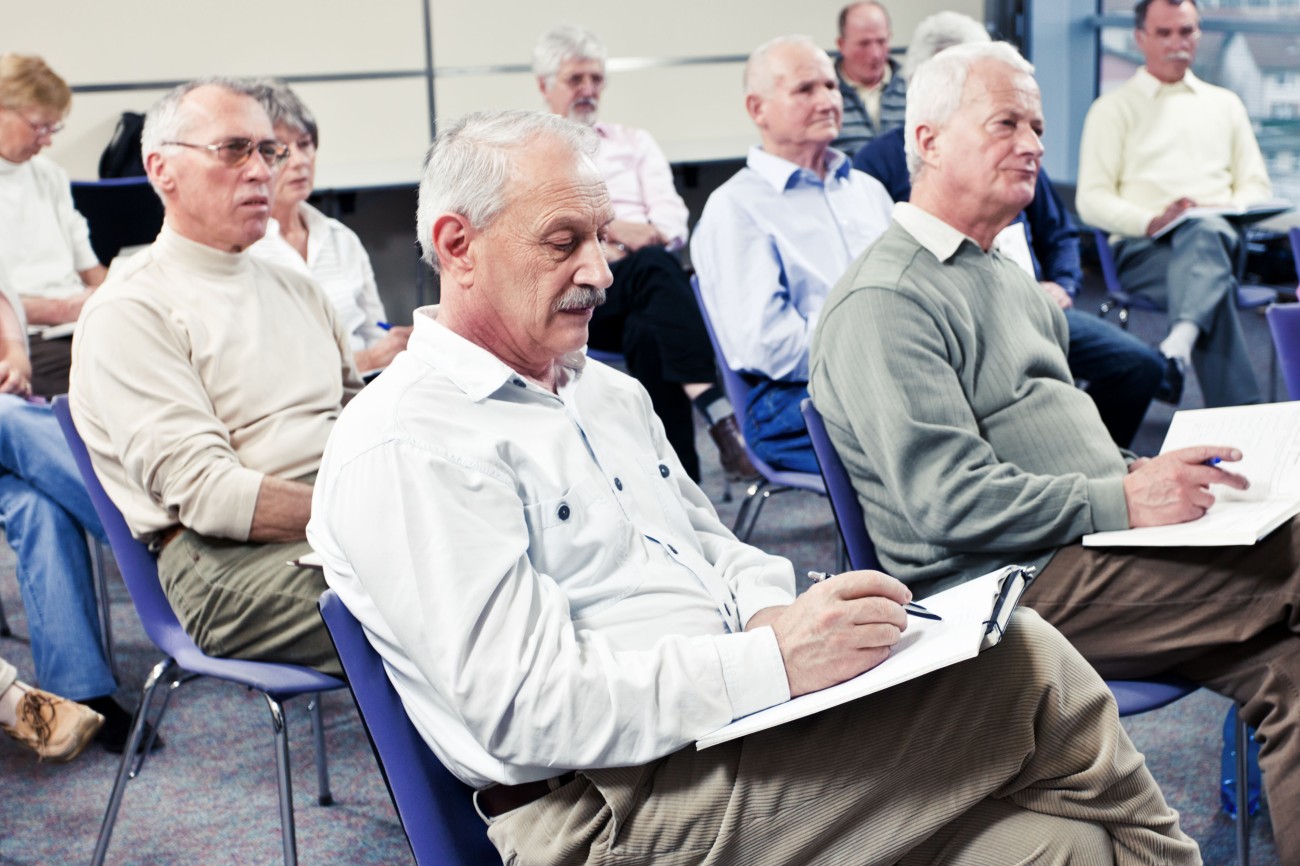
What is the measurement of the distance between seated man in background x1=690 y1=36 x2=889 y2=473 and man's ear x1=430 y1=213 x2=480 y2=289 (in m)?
1.43

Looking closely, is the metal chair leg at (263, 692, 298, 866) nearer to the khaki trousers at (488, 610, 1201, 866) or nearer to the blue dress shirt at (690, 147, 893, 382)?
the khaki trousers at (488, 610, 1201, 866)

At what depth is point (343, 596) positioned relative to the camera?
4.14 feet

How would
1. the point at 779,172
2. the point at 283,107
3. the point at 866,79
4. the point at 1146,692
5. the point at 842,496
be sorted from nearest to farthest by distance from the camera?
the point at 1146,692 < the point at 842,496 < the point at 283,107 < the point at 779,172 < the point at 866,79

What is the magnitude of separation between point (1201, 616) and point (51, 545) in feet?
6.51

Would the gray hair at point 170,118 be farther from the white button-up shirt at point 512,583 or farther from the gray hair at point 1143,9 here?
the gray hair at point 1143,9

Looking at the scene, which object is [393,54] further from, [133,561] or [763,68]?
[133,561]

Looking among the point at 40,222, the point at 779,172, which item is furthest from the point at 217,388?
the point at 40,222

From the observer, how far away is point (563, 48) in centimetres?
443

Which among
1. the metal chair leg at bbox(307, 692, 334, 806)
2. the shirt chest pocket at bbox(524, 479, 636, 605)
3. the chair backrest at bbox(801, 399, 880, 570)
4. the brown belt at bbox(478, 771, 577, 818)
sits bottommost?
the metal chair leg at bbox(307, 692, 334, 806)

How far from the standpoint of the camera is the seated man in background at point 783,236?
2854mm

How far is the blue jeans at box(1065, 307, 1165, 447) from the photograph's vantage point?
341cm

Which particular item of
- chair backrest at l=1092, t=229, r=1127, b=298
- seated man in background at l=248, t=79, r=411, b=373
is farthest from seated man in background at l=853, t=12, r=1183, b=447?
seated man in background at l=248, t=79, r=411, b=373

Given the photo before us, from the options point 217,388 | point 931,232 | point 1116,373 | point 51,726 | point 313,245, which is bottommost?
point 51,726

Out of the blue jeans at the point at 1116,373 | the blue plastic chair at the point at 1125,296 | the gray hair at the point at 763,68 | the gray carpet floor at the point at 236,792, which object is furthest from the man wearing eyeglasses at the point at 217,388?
the blue plastic chair at the point at 1125,296
